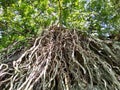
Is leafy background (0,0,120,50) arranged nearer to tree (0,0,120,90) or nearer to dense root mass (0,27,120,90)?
tree (0,0,120,90)

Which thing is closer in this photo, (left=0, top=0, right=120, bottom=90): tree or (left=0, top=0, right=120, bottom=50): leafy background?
(left=0, top=0, right=120, bottom=90): tree

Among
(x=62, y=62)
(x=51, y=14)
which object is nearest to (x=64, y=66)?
(x=62, y=62)

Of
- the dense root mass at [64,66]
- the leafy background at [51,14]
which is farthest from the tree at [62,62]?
the leafy background at [51,14]

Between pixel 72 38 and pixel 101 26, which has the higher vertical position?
pixel 72 38

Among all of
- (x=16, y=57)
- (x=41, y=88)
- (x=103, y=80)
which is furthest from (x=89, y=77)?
(x=16, y=57)

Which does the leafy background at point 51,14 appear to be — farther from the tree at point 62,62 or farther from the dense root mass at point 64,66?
the dense root mass at point 64,66

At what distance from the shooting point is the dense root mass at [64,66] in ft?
5.25

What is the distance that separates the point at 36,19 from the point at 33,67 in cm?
268

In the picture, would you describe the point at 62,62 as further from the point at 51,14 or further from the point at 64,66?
the point at 51,14

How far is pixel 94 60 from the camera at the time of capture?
1.75m

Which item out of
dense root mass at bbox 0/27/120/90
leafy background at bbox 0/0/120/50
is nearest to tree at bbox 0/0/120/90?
dense root mass at bbox 0/27/120/90

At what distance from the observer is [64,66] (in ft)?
5.54

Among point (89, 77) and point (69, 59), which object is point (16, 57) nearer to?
point (69, 59)

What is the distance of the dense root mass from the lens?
1.60 meters
